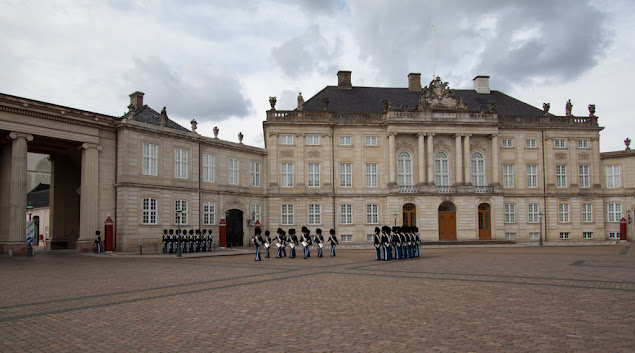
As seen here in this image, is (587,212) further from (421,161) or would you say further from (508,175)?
(421,161)

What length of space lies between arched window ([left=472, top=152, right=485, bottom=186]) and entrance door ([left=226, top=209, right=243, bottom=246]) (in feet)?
74.5

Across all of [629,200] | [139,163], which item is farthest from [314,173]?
[629,200]

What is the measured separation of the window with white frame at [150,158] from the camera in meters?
35.4

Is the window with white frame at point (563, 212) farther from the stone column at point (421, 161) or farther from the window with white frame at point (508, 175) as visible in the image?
the stone column at point (421, 161)

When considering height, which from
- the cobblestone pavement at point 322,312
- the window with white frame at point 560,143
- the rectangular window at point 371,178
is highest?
the window with white frame at point 560,143

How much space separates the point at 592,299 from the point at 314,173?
36.4m

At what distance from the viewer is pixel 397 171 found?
47688 millimetres

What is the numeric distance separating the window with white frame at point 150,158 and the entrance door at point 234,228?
28.2 ft

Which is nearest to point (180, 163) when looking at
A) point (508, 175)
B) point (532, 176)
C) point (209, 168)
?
point (209, 168)

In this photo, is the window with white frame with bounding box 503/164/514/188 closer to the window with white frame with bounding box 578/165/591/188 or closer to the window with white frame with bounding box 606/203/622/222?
the window with white frame with bounding box 578/165/591/188

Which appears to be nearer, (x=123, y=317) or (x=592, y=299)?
(x=123, y=317)

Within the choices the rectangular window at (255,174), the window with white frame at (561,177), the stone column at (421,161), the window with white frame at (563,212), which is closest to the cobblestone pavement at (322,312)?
the rectangular window at (255,174)

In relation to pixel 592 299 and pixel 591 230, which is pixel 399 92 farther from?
pixel 592 299

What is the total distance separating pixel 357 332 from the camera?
8516 mm
